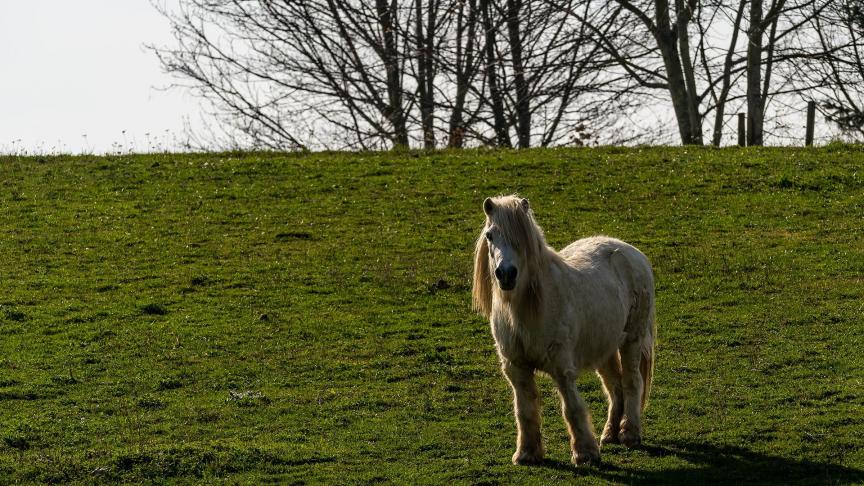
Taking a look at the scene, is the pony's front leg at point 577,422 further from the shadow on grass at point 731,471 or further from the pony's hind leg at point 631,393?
the pony's hind leg at point 631,393

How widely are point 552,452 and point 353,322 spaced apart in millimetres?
6169

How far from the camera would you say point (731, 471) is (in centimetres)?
925

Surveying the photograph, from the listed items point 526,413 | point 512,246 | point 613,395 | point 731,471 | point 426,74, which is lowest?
point 731,471

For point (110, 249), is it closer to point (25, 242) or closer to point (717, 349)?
point (25, 242)

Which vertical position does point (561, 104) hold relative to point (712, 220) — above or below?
above

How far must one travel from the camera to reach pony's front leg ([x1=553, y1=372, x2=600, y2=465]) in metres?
→ 9.15

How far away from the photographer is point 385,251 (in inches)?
764

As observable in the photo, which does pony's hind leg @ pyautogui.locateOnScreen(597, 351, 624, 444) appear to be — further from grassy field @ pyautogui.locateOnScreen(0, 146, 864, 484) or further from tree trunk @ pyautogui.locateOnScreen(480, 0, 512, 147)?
tree trunk @ pyautogui.locateOnScreen(480, 0, 512, 147)

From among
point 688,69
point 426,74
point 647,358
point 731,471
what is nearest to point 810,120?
point 688,69

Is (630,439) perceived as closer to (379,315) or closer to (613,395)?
(613,395)

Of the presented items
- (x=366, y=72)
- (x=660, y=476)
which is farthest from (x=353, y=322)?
(x=366, y=72)

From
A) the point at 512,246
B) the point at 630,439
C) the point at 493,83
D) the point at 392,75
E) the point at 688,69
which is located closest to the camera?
the point at 512,246

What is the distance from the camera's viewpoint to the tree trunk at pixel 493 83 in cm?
2923

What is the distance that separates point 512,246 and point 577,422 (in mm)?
1532
